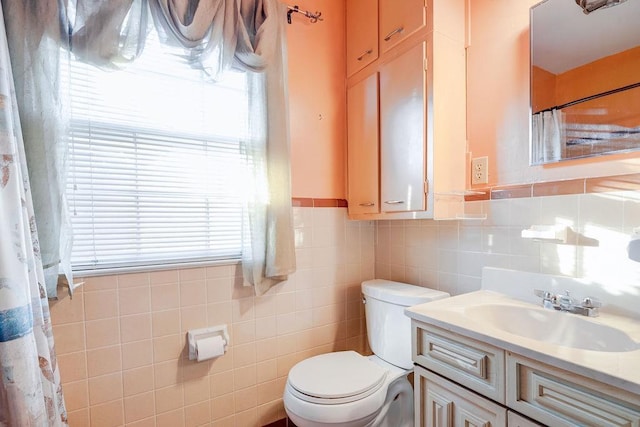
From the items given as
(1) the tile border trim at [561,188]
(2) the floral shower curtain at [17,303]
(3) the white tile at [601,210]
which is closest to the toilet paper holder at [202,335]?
(2) the floral shower curtain at [17,303]

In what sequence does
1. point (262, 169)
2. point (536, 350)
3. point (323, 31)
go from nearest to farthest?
point (536, 350) → point (262, 169) → point (323, 31)

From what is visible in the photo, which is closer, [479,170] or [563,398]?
[563,398]

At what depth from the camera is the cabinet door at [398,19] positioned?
136 centimetres

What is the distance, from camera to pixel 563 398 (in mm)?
723

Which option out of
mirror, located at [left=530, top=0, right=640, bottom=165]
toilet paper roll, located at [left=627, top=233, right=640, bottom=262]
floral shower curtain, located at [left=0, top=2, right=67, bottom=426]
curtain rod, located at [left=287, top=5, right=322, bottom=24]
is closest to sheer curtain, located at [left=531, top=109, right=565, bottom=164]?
mirror, located at [left=530, top=0, right=640, bottom=165]

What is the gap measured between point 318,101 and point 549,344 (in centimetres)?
155

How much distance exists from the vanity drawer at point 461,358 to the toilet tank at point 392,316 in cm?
38

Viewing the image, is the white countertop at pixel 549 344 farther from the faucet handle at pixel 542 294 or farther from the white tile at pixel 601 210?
the white tile at pixel 601 210

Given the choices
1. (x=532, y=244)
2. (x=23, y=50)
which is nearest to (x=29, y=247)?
(x=23, y=50)

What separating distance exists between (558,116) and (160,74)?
65.9 inches

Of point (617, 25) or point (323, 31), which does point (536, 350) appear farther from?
point (323, 31)

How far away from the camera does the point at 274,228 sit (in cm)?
152

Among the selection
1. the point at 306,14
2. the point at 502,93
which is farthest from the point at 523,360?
the point at 306,14

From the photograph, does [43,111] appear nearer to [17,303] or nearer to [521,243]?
[17,303]
